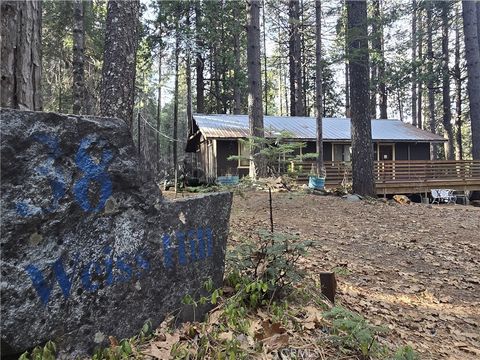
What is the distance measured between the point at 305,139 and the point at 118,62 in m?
14.4

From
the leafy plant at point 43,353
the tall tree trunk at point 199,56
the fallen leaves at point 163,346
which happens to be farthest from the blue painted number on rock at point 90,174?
the tall tree trunk at point 199,56

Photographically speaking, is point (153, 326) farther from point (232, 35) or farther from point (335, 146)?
point (232, 35)

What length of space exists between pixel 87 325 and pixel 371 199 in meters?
8.84

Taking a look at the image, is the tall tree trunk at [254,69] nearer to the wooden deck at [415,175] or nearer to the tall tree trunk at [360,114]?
the tall tree trunk at [360,114]

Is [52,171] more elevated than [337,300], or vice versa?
[52,171]

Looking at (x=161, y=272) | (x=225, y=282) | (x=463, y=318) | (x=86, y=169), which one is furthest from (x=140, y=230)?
(x=463, y=318)

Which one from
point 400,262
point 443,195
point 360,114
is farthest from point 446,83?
point 400,262

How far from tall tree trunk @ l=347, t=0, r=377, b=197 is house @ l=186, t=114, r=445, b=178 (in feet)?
25.7

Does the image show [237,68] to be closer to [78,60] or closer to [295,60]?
[295,60]

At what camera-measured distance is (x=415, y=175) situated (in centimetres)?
1794

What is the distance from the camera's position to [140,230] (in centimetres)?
214

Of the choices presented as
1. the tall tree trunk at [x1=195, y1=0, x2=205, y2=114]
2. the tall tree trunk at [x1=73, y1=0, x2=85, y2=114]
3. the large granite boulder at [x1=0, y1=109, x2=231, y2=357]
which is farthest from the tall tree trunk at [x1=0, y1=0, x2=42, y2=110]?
the tall tree trunk at [x1=195, y1=0, x2=205, y2=114]

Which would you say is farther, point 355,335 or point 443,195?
point 443,195

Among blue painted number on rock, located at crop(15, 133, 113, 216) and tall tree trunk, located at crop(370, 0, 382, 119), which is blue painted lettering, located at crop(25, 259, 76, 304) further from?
tall tree trunk, located at crop(370, 0, 382, 119)
